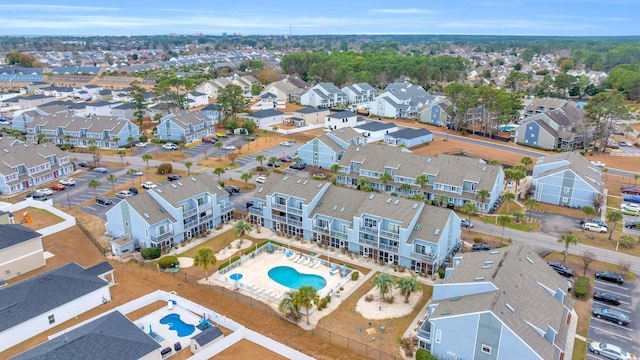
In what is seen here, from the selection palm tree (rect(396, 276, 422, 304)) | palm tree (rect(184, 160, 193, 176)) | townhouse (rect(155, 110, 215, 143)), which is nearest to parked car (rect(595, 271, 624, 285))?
palm tree (rect(396, 276, 422, 304))

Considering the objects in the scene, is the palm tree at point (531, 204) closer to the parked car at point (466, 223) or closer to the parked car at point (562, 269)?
the parked car at point (466, 223)

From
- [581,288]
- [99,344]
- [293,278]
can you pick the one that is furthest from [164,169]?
[581,288]

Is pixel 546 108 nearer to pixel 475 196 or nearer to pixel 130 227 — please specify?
pixel 475 196

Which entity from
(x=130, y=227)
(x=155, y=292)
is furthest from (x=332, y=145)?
(x=155, y=292)

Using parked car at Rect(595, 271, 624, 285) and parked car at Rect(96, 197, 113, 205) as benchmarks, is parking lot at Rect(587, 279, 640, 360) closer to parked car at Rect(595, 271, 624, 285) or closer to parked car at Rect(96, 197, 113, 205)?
parked car at Rect(595, 271, 624, 285)

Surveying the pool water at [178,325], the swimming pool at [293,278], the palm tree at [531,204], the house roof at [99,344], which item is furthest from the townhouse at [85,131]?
the palm tree at [531,204]

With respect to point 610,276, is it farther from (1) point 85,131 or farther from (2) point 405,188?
(1) point 85,131

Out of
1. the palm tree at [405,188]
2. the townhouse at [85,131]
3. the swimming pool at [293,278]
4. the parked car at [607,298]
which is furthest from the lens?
the townhouse at [85,131]
